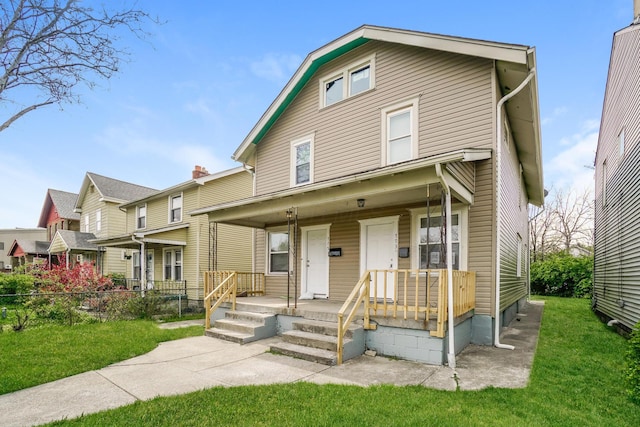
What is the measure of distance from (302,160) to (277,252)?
285 cm

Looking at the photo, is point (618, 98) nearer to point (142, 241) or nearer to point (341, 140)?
point (341, 140)

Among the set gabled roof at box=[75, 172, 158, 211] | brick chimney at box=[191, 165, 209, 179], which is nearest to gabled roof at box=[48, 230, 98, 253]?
gabled roof at box=[75, 172, 158, 211]

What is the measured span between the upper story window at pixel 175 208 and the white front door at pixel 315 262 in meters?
7.92

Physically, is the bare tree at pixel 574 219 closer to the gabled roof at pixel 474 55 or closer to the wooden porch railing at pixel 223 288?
the gabled roof at pixel 474 55

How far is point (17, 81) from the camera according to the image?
12.7 feet

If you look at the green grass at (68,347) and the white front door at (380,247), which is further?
the white front door at (380,247)

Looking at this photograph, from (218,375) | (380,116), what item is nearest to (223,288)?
(218,375)

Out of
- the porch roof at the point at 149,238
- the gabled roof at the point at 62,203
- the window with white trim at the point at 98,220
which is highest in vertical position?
the gabled roof at the point at 62,203

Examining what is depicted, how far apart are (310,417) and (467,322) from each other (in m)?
4.29

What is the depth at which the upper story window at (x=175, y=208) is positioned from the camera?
1542cm

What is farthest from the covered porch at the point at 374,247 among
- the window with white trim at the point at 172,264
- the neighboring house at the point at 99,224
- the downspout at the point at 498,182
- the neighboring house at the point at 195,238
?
the neighboring house at the point at 99,224

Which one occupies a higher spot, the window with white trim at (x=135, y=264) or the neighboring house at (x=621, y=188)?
the neighboring house at (x=621, y=188)

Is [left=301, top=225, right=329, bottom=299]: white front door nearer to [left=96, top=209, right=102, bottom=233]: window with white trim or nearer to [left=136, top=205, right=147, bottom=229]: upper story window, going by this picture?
[left=136, top=205, right=147, bottom=229]: upper story window

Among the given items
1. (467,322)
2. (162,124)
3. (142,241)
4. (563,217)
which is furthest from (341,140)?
(563,217)
